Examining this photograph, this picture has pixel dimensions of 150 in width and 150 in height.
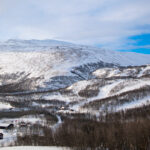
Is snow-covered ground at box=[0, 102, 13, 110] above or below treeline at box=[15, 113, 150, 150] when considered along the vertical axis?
below

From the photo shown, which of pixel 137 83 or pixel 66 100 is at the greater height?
pixel 137 83

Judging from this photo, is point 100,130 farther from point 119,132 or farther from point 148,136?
point 148,136

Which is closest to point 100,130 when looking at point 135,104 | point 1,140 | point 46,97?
point 1,140

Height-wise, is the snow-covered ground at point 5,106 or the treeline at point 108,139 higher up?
the treeline at point 108,139

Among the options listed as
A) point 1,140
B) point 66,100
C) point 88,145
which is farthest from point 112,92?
point 88,145

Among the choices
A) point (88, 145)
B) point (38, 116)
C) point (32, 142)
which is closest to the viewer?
point (88, 145)

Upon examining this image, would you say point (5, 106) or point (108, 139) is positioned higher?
point (108, 139)

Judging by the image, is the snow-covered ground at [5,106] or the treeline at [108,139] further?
the snow-covered ground at [5,106]

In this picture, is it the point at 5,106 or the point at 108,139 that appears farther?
the point at 5,106

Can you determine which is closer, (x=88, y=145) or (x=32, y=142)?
(x=88, y=145)

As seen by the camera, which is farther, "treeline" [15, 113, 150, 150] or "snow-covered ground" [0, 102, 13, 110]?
"snow-covered ground" [0, 102, 13, 110]

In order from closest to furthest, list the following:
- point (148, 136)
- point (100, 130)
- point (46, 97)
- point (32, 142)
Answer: point (148, 136)
point (100, 130)
point (32, 142)
point (46, 97)
